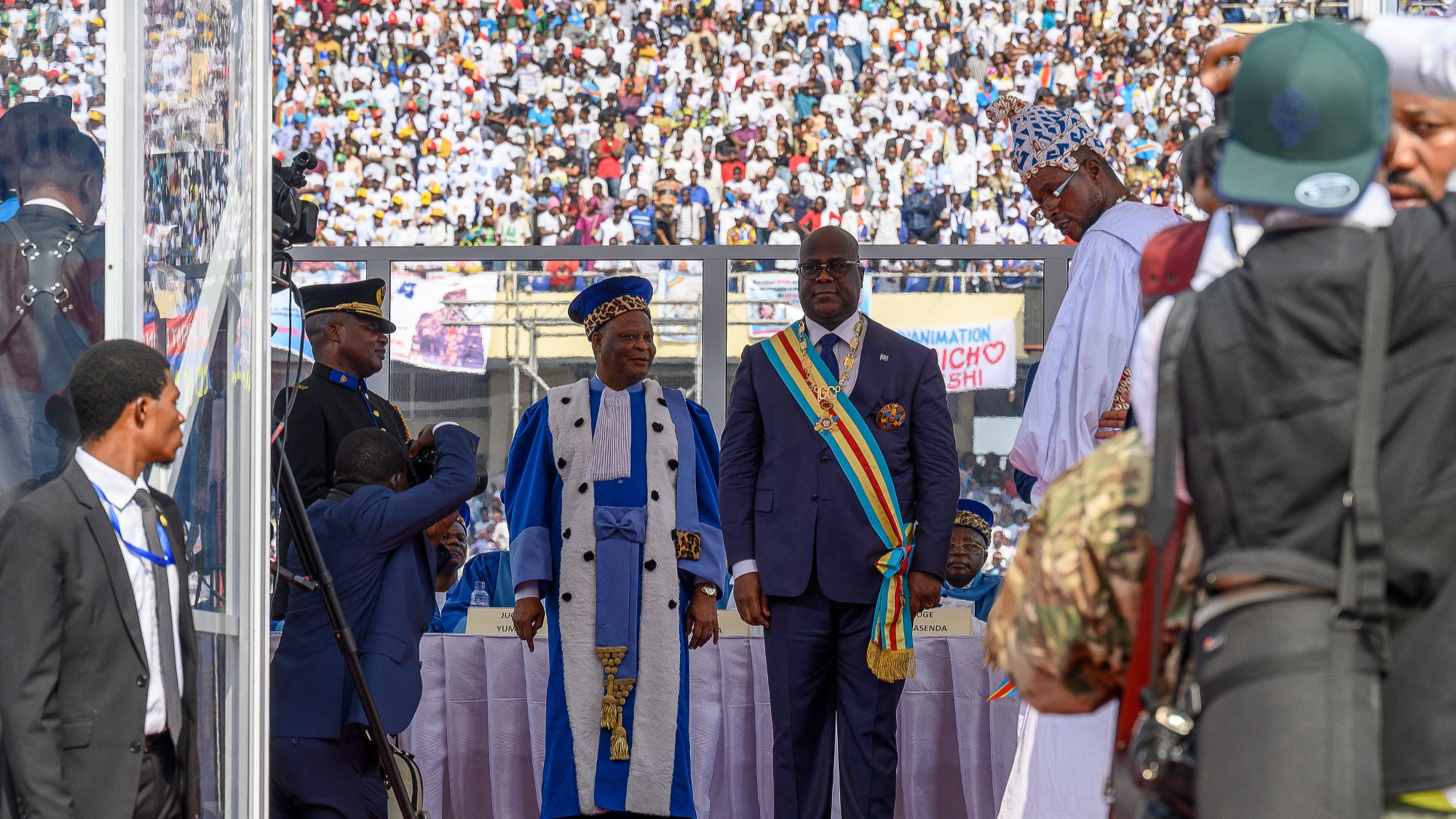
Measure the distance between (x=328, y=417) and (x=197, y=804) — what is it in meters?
2.10

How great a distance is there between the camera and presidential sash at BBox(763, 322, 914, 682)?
4367 mm

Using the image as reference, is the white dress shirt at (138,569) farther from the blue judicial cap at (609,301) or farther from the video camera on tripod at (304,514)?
the blue judicial cap at (609,301)

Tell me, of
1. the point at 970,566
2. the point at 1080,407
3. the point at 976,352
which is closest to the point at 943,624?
the point at 970,566

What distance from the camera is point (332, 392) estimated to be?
4926 mm

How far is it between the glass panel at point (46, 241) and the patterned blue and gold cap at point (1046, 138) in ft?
8.03

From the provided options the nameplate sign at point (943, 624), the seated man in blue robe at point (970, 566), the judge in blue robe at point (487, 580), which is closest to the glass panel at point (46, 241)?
the nameplate sign at point (943, 624)

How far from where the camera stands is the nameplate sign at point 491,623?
5324mm

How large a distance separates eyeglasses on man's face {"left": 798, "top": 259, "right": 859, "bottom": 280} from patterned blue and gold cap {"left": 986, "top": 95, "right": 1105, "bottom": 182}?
0.63 m

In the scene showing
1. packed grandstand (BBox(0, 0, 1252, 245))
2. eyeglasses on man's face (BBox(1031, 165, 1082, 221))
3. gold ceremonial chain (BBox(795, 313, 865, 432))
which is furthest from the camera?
packed grandstand (BBox(0, 0, 1252, 245))

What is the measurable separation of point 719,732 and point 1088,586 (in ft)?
11.9

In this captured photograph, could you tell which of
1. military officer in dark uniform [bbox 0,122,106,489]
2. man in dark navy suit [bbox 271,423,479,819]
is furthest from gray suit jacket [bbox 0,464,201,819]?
man in dark navy suit [bbox 271,423,479,819]

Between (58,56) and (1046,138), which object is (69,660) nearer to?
(58,56)

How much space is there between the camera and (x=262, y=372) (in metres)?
3.36

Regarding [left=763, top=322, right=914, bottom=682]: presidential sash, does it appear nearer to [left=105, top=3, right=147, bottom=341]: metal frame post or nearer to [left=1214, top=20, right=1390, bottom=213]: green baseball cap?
[left=105, top=3, right=147, bottom=341]: metal frame post
